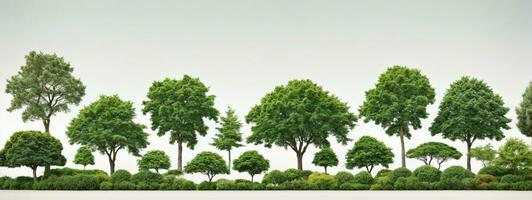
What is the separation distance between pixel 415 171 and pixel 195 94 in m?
21.1

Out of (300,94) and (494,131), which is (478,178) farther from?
(300,94)

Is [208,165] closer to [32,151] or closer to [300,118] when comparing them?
[300,118]

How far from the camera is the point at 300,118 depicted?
5400 centimetres

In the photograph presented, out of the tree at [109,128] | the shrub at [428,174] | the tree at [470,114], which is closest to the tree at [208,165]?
the tree at [109,128]

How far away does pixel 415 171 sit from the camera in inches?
1768

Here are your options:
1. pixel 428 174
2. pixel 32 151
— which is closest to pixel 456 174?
pixel 428 174

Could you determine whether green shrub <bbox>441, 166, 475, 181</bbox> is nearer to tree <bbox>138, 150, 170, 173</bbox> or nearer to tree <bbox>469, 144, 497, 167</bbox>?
tree <bbox>469, 144, 497, 167</bbox>

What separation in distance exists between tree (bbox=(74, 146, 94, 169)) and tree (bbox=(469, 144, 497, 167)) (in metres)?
33.1

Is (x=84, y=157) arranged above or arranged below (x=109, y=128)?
below

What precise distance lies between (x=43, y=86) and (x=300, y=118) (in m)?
22.5

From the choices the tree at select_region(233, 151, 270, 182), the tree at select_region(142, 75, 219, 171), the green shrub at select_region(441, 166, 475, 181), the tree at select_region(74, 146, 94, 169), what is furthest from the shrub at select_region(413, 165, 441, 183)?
the tree at select_region(74, 146, 94, 169)

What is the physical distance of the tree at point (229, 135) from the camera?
197ft

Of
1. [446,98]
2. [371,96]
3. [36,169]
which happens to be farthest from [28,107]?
[446,98]

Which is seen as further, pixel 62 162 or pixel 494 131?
pixel 494 131
